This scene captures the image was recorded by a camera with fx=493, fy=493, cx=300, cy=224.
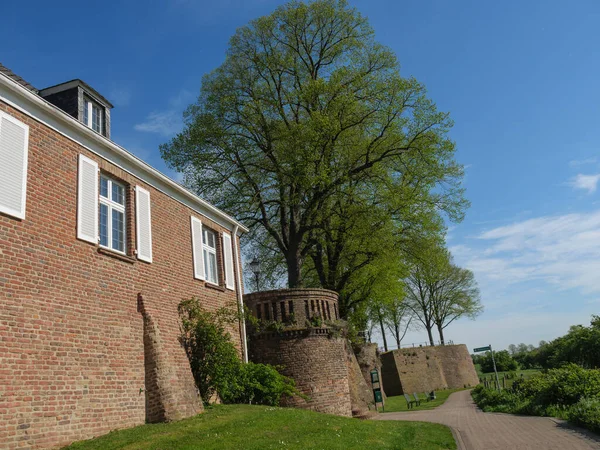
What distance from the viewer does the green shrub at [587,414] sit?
10727mm

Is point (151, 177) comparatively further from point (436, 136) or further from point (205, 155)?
point (436, 136)

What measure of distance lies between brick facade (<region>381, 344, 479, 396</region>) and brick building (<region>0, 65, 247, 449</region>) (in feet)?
104

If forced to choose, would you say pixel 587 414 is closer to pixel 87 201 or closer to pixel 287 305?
pixel 287 305

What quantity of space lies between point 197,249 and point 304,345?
530 centimetres

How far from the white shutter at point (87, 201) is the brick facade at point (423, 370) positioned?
116 feet

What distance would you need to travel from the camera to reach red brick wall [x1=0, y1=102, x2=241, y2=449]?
7855 millimetres

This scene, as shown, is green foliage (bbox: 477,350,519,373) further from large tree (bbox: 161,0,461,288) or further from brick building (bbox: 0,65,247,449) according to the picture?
brick building (bbox: 0,65,247,449)

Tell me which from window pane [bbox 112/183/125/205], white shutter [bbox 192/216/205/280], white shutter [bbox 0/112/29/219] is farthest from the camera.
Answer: white shutter [bbox 192/216/205/280]

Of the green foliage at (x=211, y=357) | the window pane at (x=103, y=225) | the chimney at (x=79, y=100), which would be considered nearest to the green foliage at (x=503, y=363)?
the green foliage at (x=211, y=357)

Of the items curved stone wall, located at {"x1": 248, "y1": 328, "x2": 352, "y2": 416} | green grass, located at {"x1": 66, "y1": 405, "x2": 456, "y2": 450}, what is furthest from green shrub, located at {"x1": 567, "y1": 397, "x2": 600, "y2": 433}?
curved stone wall, located at {"x1": 248, "y1": 328, "x2": 352, "y2": 416}

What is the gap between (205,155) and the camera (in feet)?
77.7

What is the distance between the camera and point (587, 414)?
11344 millimetres

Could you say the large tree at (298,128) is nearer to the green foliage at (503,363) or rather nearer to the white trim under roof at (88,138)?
the white trim under roof at (88,138)

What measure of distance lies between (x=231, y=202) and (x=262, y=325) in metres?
8.42
